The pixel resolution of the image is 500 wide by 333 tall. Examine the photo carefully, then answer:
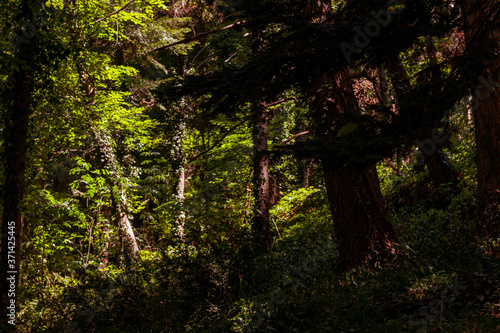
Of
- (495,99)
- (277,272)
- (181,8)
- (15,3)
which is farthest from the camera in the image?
(181,8)

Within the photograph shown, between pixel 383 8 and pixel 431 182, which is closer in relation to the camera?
pixel 383 8

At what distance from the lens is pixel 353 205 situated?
648 cm

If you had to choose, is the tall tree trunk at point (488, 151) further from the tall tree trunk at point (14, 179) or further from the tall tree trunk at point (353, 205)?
the tall tree trunk at point (14, 179)

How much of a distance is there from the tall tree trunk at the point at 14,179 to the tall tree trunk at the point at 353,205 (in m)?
5.77

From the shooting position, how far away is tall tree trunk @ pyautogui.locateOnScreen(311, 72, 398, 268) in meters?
6.41

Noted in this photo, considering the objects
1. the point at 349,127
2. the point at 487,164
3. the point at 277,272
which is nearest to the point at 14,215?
the point at 277,272

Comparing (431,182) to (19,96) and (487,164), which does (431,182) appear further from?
(19,96)

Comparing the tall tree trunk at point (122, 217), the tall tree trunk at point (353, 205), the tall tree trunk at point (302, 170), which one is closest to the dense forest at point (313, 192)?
the tall tree trunk at point (353, 205)

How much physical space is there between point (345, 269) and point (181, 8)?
15708mm

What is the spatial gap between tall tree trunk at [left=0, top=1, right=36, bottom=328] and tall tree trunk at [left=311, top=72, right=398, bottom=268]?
577 centimetres

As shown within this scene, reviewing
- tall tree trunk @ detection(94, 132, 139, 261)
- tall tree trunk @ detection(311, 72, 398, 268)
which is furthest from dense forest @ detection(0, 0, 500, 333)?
tall tree trunk @ detection(94, 132, 139, 261)

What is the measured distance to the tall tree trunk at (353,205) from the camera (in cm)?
641

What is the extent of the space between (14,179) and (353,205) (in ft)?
22.0

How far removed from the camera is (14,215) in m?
8.20
